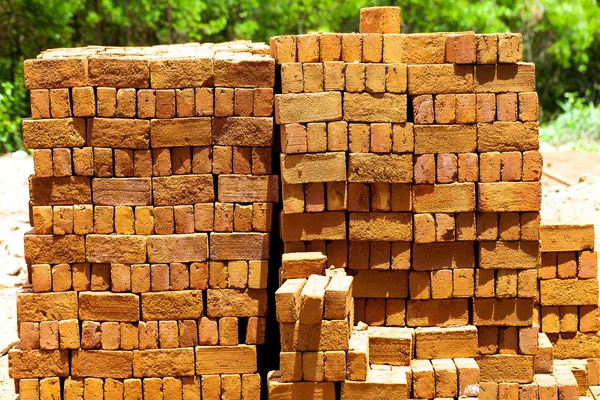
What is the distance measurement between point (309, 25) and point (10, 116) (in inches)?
373

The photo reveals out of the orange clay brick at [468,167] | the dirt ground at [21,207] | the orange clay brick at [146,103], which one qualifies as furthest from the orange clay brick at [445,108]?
the dirt ground at [21,207]

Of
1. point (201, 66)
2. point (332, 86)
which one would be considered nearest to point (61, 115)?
point (201, 66)

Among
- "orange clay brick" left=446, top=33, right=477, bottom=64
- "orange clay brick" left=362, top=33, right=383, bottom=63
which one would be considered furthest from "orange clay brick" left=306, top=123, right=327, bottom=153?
"orange clay brick" left=446, top=33, right=477, bottom=64

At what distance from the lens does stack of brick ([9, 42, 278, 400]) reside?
23.5ft

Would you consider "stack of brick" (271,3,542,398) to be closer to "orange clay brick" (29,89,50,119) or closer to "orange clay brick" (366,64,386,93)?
"orange clay brick" (366,64,386,93)

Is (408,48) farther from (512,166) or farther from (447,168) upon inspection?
(512,166)

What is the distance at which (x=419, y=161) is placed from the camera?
23.4 feet

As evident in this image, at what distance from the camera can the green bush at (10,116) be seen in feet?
58.3

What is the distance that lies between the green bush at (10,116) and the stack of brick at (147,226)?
10737 millimetres

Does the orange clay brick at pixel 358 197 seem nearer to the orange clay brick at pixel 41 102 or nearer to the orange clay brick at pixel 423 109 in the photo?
the orange clay brick at pixel 423 109

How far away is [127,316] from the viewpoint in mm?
7277

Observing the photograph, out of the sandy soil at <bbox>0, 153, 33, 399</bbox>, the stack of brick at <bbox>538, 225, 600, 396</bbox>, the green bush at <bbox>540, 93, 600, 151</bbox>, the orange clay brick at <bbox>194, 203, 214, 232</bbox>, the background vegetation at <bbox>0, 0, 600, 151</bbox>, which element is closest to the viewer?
the orange clay brick at <bbox>194, 203, 214, 232</bbox>

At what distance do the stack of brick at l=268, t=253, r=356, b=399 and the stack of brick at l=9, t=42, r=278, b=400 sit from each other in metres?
0.80

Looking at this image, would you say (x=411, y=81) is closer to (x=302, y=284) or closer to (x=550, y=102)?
(x=302, y=284)
